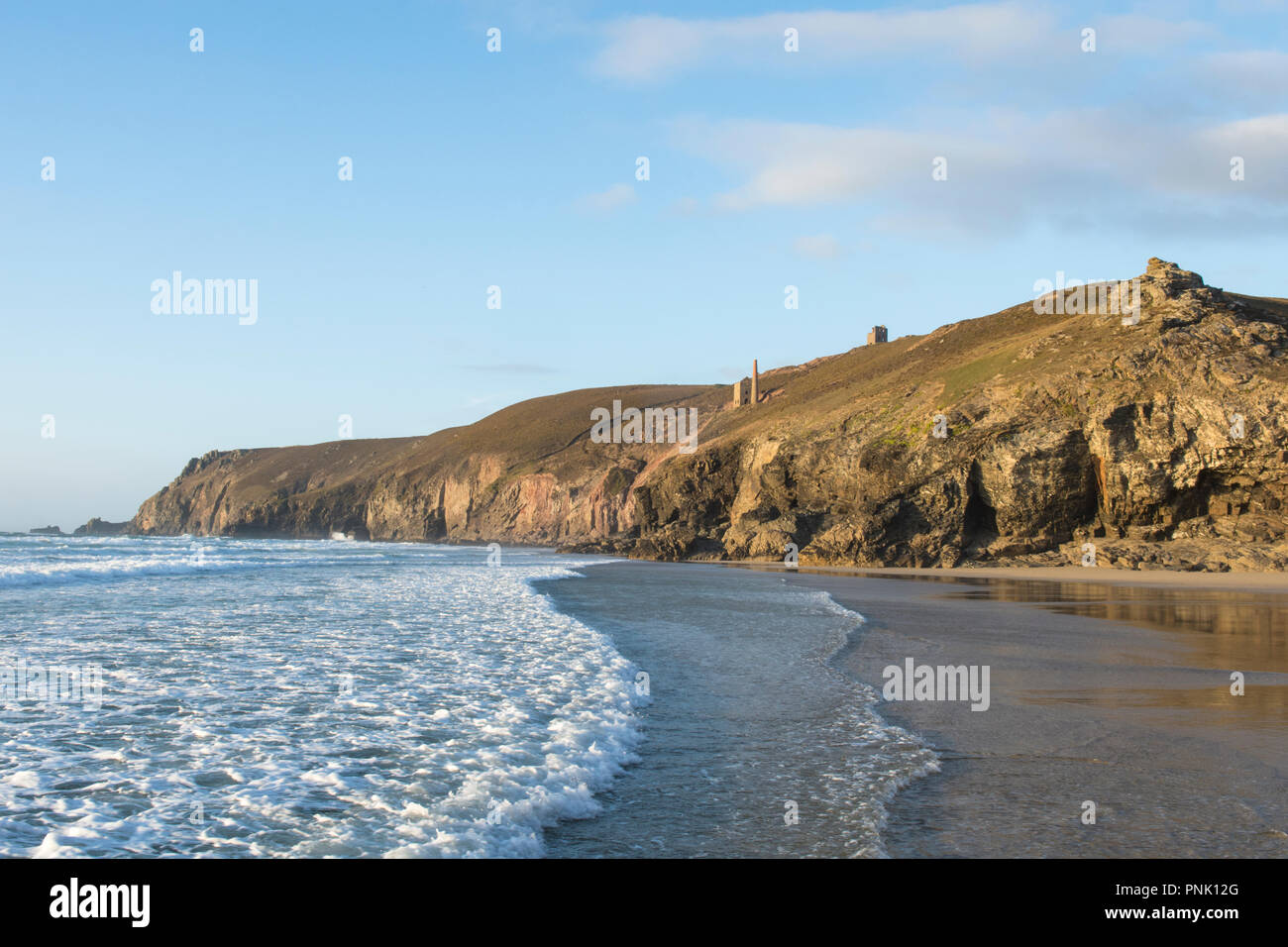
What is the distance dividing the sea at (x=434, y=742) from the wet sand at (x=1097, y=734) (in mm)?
490

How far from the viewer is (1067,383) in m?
43.8

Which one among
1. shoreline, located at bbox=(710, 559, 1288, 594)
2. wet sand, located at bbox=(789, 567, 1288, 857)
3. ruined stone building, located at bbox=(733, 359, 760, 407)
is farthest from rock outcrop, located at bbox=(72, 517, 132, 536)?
Answer: wet sand, located at bbox=(789, 567, 1288, 857)

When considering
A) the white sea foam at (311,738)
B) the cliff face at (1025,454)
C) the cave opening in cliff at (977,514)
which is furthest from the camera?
the cave opening in cliff at (977,514)

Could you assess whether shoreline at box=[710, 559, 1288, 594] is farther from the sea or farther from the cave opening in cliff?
the sea

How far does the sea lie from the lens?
5438 millimetres

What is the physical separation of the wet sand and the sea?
49 cm

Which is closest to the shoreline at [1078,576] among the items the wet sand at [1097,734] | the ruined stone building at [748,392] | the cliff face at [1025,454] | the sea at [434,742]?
the cliff face at [1025,454]

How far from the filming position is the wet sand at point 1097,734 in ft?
17.9

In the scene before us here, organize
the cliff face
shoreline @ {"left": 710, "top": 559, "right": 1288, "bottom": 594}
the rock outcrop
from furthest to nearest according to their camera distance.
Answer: the rock outcrop → the cliff face → shoreline @ {"left": 710, "top": 559, "right": 1288, "bottom": 594}

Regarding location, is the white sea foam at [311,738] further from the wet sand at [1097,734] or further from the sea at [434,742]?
the wet sand at [1097,734]
